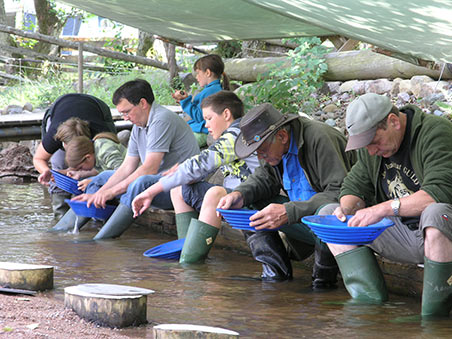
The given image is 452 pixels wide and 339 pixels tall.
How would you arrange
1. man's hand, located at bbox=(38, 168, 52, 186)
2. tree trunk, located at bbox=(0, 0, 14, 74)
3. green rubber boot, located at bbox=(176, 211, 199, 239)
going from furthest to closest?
tree trunk, located at bbox=(0, 0, 14, 74)
man's hand, located at bbox=(38, 168, 52, 186)
green rubber boot, located at bbox=(176, 211, 199, 239)

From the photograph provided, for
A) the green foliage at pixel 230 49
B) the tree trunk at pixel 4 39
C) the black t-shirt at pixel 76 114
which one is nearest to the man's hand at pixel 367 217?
the black t-shirt at pixel 76 114

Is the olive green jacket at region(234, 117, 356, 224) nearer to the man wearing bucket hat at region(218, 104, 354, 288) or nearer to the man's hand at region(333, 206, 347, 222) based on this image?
the man wearing bucket hat at region(218, 104, 354, 288)

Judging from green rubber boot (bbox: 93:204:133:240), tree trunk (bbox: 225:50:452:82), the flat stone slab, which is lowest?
green rubber boot (bbox: 93:204:133:240)

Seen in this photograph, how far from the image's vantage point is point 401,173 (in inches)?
135

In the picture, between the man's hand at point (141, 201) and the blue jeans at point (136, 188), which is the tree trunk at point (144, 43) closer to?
the blue jeans at point (136, 188)

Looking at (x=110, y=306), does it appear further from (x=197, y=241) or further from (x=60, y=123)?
(x=60, y=123)

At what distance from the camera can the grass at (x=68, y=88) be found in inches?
491

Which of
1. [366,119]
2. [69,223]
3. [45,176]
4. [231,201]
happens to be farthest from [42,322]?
[45,176]

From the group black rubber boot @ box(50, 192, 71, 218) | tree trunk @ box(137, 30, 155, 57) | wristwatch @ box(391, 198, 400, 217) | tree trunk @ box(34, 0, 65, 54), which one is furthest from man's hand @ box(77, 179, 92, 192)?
tree trunk @ box(34, 0, 65, 54)

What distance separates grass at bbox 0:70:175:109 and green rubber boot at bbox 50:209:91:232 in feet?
19.1

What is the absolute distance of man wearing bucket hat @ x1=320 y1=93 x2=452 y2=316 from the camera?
3.07 meters

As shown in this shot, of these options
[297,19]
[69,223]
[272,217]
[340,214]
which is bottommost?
[69,223]

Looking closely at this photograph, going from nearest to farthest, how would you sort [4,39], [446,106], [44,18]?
[446,106] → [4,39] → [44,18]

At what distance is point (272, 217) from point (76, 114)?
2.96 meters
